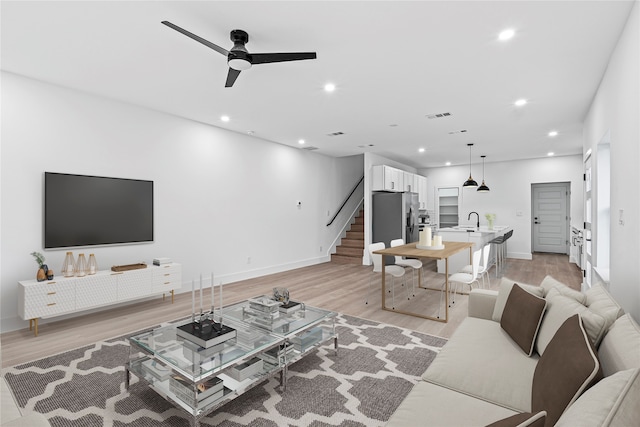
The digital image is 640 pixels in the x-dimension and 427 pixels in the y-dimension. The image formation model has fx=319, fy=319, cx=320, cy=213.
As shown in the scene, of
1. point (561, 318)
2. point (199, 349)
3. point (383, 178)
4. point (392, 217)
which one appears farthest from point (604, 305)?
point (383, 178)

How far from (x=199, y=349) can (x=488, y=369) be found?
1.82 meters

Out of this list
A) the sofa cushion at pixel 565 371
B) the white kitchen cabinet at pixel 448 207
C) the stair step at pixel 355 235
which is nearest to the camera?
the sofa cushion at pixel 565 371

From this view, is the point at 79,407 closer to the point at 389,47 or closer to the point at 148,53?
the point at 148,53

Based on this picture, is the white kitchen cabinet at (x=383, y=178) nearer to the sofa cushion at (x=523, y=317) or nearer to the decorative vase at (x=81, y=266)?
the sofa cushion at (x=523, y=317)

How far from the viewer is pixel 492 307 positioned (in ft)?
8.67

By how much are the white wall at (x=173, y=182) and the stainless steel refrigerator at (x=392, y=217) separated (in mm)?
1261

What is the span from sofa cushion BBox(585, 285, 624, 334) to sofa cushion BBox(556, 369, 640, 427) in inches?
29.1

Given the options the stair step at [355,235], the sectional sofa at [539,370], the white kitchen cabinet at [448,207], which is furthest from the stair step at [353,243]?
the sectional sofa at [539,370]

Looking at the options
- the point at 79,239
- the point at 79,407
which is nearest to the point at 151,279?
the point at 79,239

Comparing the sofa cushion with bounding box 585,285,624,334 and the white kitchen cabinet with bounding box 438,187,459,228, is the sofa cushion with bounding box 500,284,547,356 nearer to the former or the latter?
the sofa cushion with bounding box 585,285,624,334

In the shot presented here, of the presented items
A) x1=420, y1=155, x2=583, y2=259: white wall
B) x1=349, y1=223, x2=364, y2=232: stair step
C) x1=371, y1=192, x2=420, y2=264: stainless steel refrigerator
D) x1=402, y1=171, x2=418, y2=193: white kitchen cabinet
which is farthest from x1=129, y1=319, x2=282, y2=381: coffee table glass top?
x1=420, y1=155, x2=583, y2=259: white wall

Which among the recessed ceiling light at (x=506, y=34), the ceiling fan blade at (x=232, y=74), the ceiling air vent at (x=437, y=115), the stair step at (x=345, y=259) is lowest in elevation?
the stair step at (x=345, y=259)

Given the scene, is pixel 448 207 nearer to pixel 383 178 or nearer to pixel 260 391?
pixel 383 178

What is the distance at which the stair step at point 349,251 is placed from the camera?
26.7ft
